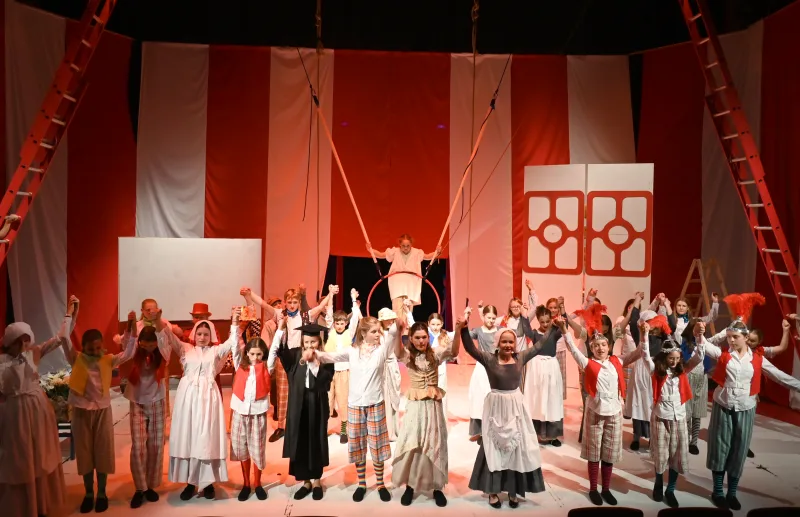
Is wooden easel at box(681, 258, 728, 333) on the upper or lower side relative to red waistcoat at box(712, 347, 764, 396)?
upper

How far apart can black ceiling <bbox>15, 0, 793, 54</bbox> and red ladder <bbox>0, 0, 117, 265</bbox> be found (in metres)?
1.73

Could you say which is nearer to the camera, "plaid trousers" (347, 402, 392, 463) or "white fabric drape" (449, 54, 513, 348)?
"plaid trousers" (347, 402, 392, 463)

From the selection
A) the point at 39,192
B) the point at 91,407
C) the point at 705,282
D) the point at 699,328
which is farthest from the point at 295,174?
the point at 699,328

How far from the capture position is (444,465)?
4.71 meters

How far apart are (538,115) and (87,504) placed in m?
6.71

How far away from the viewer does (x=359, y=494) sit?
479 centimetres

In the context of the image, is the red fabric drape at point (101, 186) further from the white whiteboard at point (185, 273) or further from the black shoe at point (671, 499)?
the black shoe at point (671, 499)

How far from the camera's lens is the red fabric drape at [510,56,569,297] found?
29.6ft

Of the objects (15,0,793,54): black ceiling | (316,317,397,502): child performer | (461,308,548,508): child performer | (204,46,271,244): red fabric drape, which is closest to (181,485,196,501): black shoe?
(316,317,397,502): child performer

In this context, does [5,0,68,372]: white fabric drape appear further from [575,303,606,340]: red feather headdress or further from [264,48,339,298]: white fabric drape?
[575,303,606,340]: red feather headdress

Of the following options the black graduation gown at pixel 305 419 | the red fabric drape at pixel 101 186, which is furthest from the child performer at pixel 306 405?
the red fabric drape at pixel 101 186

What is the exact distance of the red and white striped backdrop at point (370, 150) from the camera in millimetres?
8391

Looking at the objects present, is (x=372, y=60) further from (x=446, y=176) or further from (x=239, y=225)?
(x=239, y=225)

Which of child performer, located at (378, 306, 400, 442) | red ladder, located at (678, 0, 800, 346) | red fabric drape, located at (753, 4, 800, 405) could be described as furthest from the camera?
red fabric drape, located at (753, 4, 800, 405)
